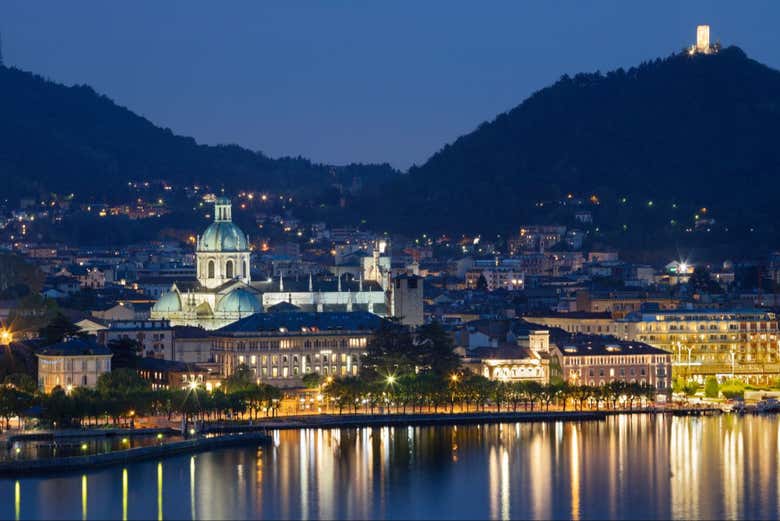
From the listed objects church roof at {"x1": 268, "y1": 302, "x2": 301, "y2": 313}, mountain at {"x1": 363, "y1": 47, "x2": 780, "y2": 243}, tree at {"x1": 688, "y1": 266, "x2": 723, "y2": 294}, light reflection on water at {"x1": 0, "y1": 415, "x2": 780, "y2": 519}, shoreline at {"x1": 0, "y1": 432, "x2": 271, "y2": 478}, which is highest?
mountain at {"x1": 363, "y1": 47, "x2": 780, "y2": 243}

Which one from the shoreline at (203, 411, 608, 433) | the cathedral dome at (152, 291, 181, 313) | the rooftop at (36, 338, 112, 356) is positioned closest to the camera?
the shoreline at (203, 411, 608, 433)

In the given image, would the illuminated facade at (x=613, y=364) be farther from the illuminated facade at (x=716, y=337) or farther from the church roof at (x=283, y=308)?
the church roof at (x=283, y=308)

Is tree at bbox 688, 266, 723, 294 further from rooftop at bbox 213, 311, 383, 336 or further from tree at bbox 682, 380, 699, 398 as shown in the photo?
rooftop at bbox 213, 311, 383, 336

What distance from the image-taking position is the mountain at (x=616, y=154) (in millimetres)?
176125

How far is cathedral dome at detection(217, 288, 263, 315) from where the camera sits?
95.9 m

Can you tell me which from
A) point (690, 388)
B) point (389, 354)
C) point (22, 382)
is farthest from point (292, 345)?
point (690, 388)

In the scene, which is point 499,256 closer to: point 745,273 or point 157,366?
point 745,273

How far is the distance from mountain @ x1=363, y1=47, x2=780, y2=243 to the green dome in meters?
70.8

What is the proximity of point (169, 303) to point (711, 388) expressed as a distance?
75.3 feet

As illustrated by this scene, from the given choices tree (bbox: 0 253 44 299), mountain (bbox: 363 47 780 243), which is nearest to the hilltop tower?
mountain (bbox: 363 47 780 243)

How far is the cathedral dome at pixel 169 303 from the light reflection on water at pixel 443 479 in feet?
76.1

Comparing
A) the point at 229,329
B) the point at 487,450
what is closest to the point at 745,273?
the point at 229,329

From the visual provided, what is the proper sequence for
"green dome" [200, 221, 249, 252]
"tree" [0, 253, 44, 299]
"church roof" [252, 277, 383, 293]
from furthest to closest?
1. "tree" [0, 253, 44, 299]
2. "green dome" [200, 221, 249, 252]
3. "church roof" [252, 277, 383, 293]

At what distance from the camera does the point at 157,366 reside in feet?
280
